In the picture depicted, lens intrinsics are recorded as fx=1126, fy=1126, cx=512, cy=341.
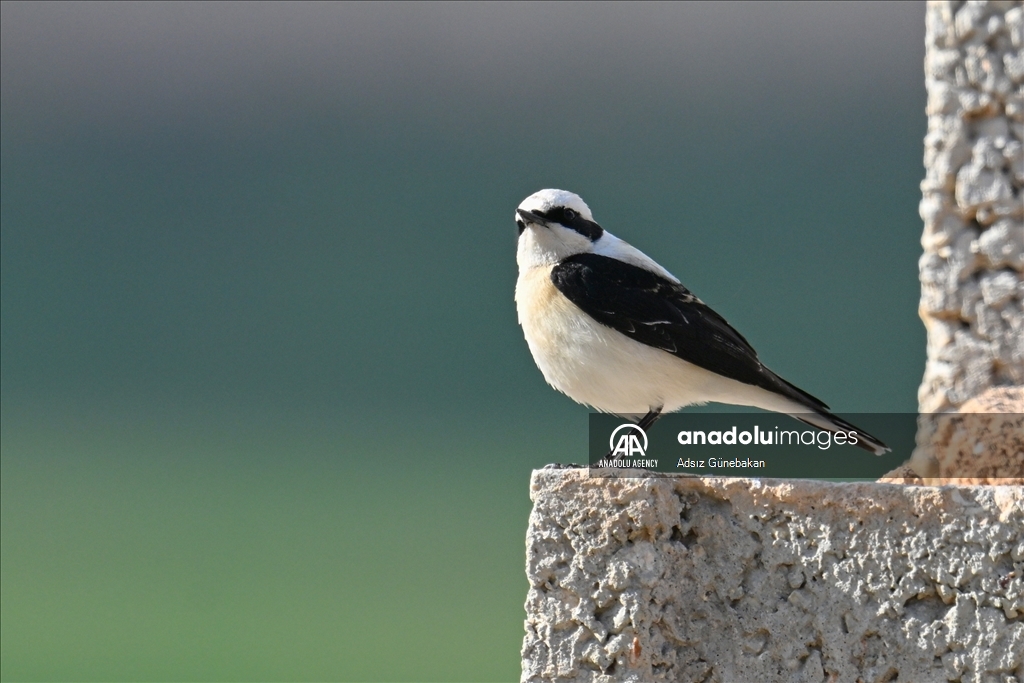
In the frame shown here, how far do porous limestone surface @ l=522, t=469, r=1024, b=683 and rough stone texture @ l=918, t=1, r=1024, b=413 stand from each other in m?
0.60

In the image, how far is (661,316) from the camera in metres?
2.77

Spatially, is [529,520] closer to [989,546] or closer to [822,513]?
[822,513]

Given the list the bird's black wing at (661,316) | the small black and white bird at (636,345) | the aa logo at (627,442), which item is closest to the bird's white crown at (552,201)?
the small black and white bird at (636,345)

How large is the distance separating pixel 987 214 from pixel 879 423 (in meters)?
0.56

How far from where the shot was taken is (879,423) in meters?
2.66

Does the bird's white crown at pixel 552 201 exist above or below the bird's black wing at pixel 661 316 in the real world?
above

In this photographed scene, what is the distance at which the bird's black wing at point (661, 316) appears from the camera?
2.74m

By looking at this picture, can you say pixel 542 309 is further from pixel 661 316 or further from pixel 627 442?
pixel 627 442

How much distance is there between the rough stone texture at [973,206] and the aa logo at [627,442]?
2.45ft

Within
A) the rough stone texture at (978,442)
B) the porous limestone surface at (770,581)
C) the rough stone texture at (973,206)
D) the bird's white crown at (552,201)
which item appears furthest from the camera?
the bird's white crown at (552,201)

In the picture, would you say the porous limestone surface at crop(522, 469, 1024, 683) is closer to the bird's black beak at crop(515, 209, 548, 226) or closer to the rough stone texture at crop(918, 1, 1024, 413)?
the rough stone texture at crop(918, 1, 1024, 413)

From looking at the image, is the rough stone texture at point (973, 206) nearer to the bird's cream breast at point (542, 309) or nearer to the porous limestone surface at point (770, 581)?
the porous limestone surface at point (770, 581)

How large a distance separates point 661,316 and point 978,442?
30.9 inches

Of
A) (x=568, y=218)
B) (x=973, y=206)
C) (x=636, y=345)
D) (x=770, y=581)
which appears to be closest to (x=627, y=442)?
(x=636, y=345)
